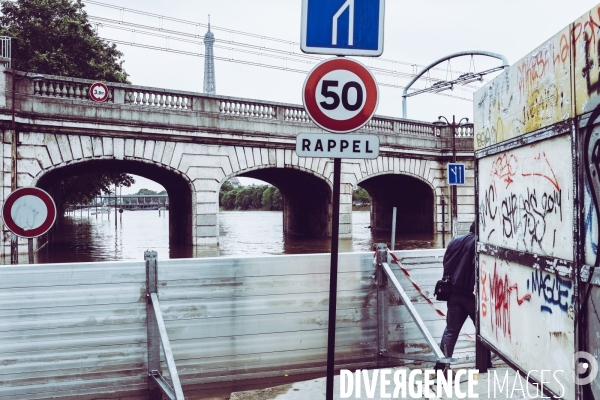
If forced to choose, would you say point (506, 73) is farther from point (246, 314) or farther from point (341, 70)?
point (246, 314)

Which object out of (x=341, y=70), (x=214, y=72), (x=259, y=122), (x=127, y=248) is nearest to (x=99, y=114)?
(x=259, y=122)

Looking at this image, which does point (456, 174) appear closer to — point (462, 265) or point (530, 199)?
point (462, 265)

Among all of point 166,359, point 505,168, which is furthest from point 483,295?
point 166,359

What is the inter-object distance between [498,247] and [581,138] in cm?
167

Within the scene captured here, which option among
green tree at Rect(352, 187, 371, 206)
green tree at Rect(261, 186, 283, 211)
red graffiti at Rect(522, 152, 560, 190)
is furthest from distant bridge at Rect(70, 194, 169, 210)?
red graffiti at Rect(522, 152, 560, 190)

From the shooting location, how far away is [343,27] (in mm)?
4395

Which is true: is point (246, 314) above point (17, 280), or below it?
below

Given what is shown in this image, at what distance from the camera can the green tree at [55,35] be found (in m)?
27.9

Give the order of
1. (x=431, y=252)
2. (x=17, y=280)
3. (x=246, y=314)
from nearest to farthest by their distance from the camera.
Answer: (x=17, y=280) → (x=246, y=314) → (x=431, y=252)

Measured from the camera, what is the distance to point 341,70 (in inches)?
167

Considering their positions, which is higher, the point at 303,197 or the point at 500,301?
the point at 303,197

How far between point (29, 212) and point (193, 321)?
3239mm

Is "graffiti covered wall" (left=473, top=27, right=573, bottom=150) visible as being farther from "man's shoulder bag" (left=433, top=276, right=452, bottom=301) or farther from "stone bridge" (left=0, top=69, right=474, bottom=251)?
"stone bridge" (left=0, top=69, right=474, bottom=251)

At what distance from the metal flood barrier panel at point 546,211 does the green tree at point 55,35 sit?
26856 millimetres
